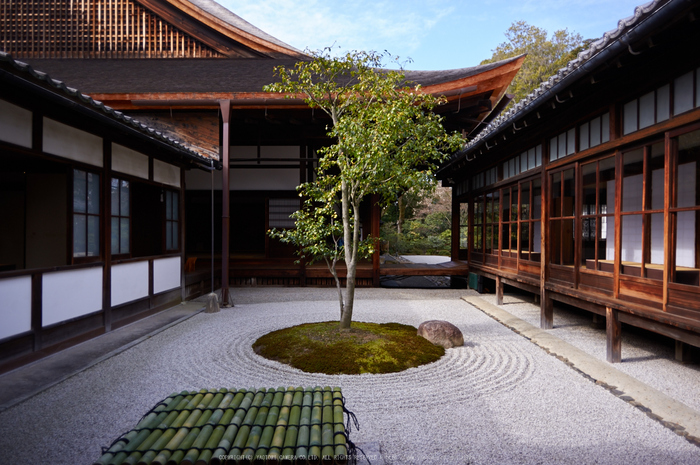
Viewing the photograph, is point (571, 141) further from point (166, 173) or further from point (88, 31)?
point (88, 31)

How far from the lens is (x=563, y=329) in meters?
6.43

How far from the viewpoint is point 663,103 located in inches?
A: 156

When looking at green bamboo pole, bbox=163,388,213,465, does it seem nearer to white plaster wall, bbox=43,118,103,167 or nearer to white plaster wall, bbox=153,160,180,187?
white plaster wall, bbox=43,118,103,167

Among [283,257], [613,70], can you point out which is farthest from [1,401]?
[283,257]

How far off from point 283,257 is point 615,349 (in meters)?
8.67

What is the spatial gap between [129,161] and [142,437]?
227 inches

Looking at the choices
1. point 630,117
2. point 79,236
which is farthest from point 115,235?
point 630,117

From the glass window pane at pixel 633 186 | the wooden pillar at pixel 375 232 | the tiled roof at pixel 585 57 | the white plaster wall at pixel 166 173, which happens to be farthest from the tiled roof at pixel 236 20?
the glass window pane at pixel 633 186

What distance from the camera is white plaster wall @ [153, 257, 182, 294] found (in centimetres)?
772

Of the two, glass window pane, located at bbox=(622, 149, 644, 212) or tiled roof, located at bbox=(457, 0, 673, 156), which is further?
glass window pane, located at bbox=(622, 149, 644, 212)

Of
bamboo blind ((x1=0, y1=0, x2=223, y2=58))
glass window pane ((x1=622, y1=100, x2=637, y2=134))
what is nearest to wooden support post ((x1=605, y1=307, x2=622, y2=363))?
glass window pane ((x1=622, y1=100, x2=637, y2=134))

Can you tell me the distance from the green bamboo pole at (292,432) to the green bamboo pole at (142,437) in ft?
2.29

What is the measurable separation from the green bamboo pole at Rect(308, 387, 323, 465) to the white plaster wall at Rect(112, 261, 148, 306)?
4974 mm

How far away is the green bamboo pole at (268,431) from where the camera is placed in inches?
79.1
